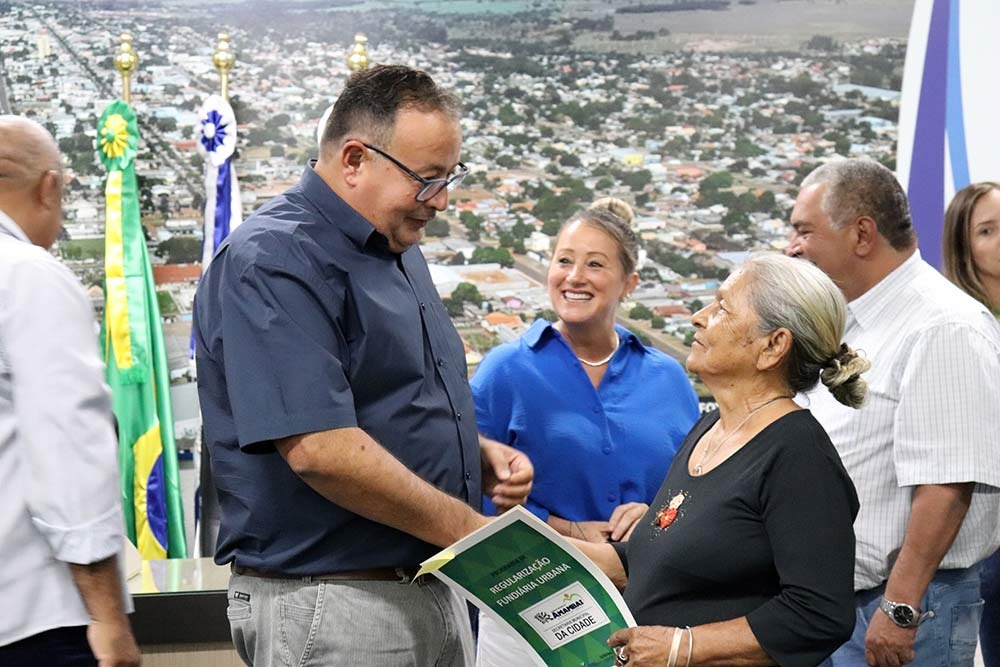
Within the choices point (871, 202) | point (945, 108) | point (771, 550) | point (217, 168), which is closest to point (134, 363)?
point (217, 168)

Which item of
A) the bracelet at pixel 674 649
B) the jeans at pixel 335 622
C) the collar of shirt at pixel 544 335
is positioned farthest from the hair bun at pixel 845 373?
the collar of shirt at pixel 544 335

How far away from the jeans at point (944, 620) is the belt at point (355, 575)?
951 mm

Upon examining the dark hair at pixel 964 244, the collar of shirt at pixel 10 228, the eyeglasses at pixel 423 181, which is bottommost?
the dark hair at pixel 964 244

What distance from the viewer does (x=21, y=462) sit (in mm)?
1585

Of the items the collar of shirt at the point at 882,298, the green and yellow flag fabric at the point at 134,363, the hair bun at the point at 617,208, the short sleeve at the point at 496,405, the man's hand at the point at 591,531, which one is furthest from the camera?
the green and yellow flag fabric at the point at 134,363

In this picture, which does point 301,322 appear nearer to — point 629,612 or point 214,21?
point 629,612

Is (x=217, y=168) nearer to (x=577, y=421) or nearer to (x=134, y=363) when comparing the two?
(x=134, y=363)

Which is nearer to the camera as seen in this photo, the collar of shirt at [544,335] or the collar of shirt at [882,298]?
the collar of shirt at [882,298]

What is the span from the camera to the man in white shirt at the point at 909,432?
2.12m

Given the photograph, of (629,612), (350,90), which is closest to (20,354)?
(350,90)

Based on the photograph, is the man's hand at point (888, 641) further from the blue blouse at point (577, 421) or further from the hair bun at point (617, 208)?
the hair bun at point (617, 208)

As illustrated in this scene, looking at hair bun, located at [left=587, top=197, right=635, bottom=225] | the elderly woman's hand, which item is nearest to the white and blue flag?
hair bun, located at [left=587, top=197, right=635, bottom=225]

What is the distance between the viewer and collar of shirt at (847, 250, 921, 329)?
227 centimetres

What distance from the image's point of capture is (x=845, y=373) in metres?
1.69
